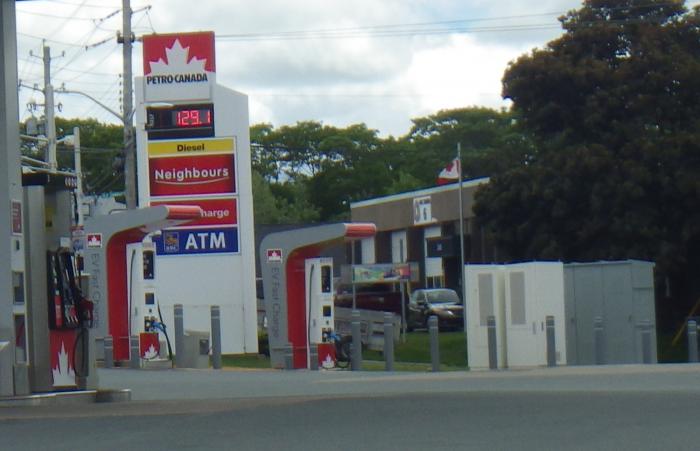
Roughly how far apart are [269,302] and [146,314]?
8.79 ft

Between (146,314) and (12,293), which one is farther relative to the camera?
(146,314)

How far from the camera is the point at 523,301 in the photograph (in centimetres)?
2762

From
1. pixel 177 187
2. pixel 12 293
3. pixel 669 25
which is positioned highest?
pixel 669 25

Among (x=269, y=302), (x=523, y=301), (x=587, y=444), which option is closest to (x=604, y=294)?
(x=523, y=301)

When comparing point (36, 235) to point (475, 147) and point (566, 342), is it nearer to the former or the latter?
point (566, 342)

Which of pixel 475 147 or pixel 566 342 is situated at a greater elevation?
pixel 475 147

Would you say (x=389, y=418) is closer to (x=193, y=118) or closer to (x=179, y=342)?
(x=179, y=342)

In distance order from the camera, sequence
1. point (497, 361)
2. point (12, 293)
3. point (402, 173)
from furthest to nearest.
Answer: point (402, 173) → point (497, 361) → point (12, 293)

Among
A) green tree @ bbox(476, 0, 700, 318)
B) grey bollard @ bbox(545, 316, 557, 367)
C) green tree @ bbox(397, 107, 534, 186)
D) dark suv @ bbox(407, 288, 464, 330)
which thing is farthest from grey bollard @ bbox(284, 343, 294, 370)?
green tree @ bbox(397, 107, 534, 186)

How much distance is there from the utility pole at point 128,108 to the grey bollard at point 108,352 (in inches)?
700

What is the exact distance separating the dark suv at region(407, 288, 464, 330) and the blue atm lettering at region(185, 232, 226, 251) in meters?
16.7

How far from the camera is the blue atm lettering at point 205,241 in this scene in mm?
35531

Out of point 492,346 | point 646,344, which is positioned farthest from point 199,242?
point 646,344

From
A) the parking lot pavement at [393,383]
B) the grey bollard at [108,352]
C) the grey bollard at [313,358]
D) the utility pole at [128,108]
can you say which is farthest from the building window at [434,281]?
the parking lot pavement at [393,383]
